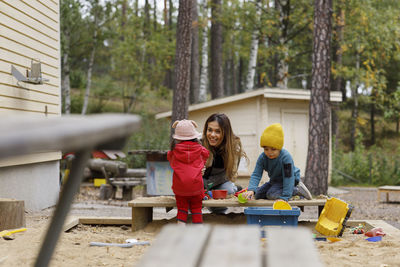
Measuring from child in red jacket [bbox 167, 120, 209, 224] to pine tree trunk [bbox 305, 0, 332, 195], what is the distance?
6.05 m

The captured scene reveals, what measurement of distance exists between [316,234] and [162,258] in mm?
4570

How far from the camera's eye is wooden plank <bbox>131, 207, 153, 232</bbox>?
594 centimetres

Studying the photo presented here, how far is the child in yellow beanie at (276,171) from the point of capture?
5.95m

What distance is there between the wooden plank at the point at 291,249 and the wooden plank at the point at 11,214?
445cm

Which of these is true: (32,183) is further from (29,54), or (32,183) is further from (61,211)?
(61,211)

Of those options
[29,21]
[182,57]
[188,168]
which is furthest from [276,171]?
[182,57]

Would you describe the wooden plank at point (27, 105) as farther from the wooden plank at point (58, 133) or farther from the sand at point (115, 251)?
the wooden plank at point (58, 133)

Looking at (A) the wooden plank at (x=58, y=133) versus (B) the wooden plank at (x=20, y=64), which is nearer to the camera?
(A) the wooden plank at (x=58, y=133)

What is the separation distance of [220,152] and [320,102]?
522 cm

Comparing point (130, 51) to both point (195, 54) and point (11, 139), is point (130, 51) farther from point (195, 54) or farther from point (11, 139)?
point (11, 139)

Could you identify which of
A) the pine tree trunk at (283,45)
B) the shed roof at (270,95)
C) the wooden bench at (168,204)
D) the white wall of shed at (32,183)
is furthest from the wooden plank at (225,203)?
the pine tree trunk at (283,45)

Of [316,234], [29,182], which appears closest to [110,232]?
[316,234]

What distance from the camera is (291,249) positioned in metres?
1.55

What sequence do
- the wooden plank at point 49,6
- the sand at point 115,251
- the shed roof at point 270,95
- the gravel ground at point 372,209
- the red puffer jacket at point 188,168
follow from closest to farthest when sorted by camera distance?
the sand at point 115,251 → the red puffer jacket at point 188,168 → the gravel ground at point 372,209 → the wooden plank at point 49,6 → the shed roof at point 270,95
